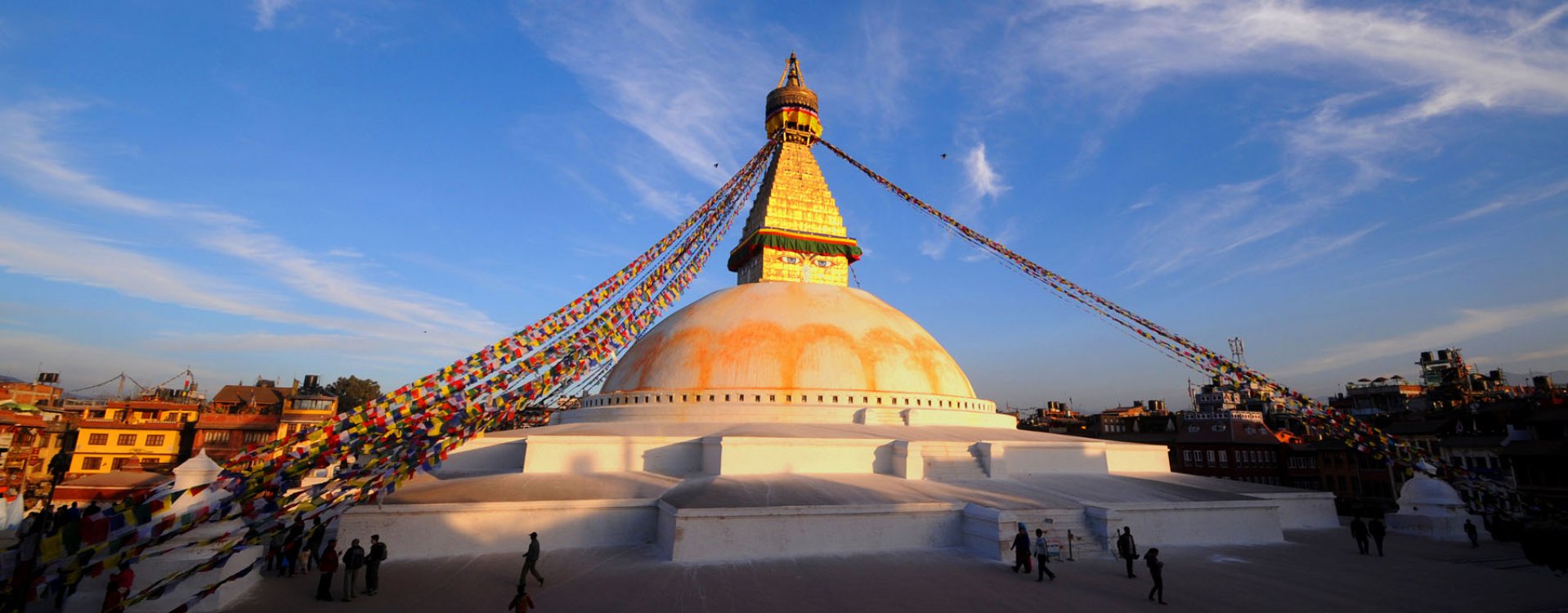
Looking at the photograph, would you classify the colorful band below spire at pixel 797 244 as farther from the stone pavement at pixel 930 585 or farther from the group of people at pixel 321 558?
the group of people at pixel 321 558

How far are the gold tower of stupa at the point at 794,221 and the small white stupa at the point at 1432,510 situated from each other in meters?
13.8

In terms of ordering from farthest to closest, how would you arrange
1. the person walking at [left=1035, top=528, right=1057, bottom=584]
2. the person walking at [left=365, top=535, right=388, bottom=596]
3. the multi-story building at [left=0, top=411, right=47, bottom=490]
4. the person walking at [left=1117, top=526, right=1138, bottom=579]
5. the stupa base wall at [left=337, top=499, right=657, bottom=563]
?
the multi-story building at [left=0, top=411, right=47, bottom=490], the stupa base wall at [left=337, top=499, right=657, bottom=563], the person walking at [left=1117, top=526, right=1138, bottom=579], the person walking at [left=1035, top=528, right=1057, bottom=584], the person walking at [left=365, top=535, right=388, bottom=596]

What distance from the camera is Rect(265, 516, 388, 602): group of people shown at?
24.9 ft

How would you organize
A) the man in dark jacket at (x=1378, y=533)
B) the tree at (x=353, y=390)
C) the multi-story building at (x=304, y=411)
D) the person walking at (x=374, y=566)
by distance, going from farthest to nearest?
the tree at (x=353, y=390) → the multi-story building at (x=304, y=411) → the man in dark jacket at (x=1378, y=533) → the person walking at (x=374, y=566)

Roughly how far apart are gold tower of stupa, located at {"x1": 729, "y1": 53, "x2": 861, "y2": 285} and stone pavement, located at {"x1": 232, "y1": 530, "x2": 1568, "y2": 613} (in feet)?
38.5

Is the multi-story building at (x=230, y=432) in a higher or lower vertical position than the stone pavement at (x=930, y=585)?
higher

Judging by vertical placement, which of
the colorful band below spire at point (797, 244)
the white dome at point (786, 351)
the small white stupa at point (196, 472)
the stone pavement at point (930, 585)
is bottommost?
the stone pavement at point (930, 585)

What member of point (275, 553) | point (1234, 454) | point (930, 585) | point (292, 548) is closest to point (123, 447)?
point (275, 553)

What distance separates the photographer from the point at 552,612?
23.4 ft

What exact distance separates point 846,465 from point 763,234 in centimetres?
889

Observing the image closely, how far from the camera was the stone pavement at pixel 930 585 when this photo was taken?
297 inches

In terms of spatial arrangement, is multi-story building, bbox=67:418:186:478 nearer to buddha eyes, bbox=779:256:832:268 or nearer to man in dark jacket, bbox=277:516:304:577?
man in dark jacket, bbox=277:516:304:577

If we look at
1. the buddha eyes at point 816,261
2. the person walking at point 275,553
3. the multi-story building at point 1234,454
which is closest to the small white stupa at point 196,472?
the person walking at point 275,553

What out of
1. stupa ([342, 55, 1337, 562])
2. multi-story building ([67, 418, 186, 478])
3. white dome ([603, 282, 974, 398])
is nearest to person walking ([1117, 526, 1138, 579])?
stupa ([342, 55, 1337, 562])
